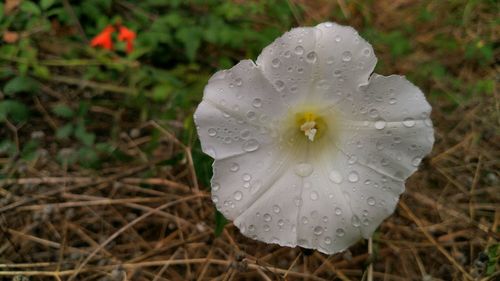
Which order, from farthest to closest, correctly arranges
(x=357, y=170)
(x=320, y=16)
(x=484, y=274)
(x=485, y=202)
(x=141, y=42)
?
(x=320, y=16) < (x=141, y=42) < (x=485, y=202) < (x=484, y=274) < (x=357, y=170)

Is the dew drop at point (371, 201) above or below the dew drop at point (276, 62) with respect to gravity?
below

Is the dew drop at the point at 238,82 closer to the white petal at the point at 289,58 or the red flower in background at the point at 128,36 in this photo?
the white petal at the point at 289,58

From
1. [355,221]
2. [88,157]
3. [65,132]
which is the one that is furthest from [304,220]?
[65,132]

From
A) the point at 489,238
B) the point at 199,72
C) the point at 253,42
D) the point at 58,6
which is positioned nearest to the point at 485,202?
the point at 489,238

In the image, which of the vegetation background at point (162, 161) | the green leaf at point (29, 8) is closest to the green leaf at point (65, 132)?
the vegetation background at point (162, 161)

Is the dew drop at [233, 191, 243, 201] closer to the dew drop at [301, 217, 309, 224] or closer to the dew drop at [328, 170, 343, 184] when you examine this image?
the dew drop at [301, 217, 309, 224]

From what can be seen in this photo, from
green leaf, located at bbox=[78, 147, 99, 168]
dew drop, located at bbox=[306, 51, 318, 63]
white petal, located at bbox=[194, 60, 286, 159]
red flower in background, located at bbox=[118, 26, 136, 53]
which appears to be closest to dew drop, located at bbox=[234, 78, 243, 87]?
white petal, located at bbox=[194, 60, 286, 159]

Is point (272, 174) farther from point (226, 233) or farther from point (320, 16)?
point (320, 16)
